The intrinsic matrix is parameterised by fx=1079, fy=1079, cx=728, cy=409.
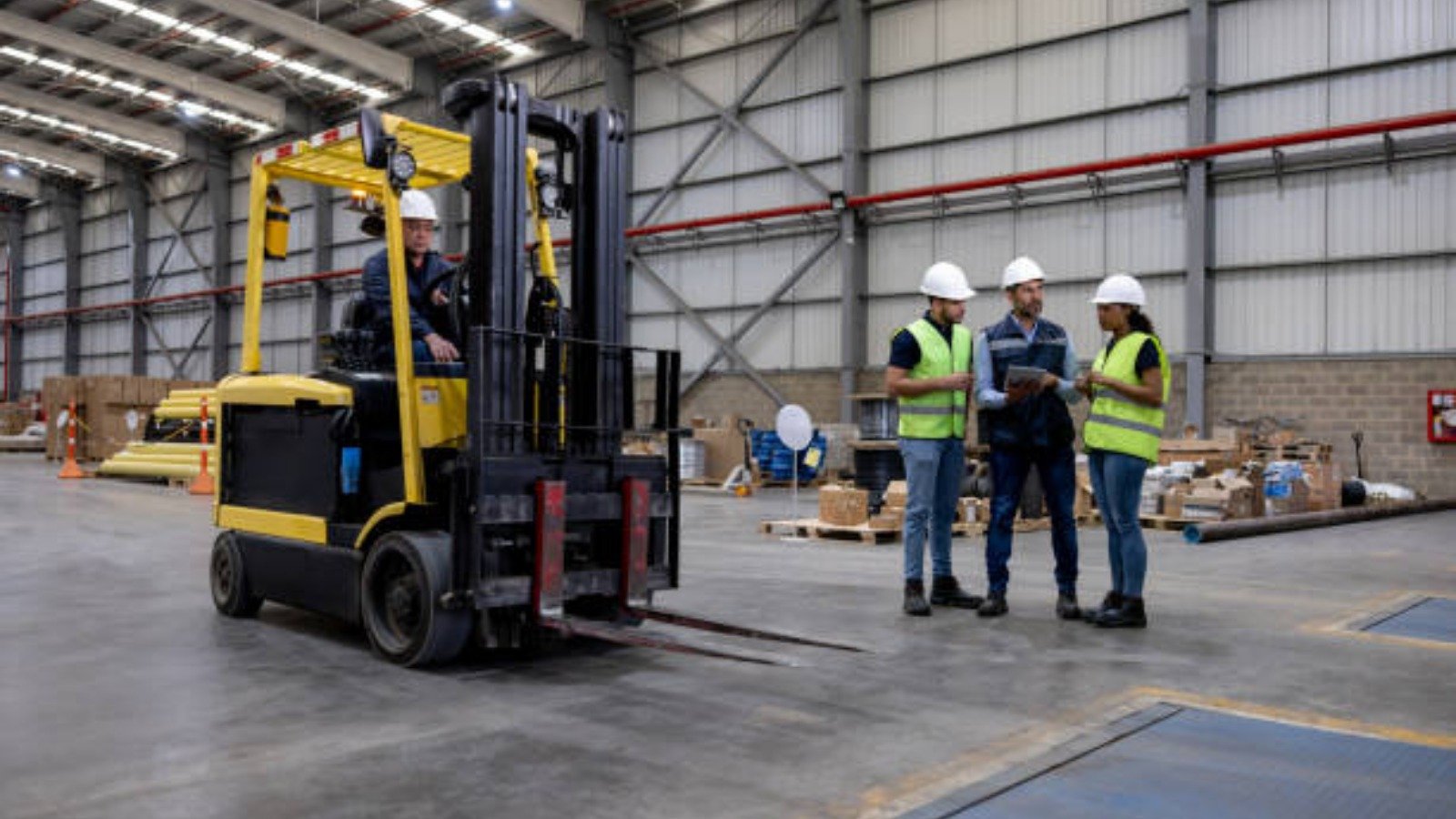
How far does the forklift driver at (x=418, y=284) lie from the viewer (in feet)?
15.0

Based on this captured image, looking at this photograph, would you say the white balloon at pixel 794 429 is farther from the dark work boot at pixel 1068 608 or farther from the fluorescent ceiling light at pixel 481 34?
the fluorescent ceiling light at pixel 481 34

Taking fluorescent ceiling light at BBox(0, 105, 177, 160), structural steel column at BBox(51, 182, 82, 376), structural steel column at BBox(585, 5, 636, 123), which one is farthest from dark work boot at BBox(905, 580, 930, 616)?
structural steel column at BBox(51, 182, 82, 376)

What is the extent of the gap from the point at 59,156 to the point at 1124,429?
1369 inches

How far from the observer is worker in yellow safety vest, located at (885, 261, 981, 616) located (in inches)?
214

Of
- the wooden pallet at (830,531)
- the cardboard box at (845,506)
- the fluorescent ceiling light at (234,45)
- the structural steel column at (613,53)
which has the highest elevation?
the fluorescent ceiling light at (234,45)

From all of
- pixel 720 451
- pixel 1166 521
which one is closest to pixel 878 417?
pixel 720 451

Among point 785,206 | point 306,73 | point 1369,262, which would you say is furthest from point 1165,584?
point 306,73

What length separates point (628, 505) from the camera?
452cm

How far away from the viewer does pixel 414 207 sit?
466 cm

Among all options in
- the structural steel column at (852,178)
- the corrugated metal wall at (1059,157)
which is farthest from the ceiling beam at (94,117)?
the structural steel column at (852,178)

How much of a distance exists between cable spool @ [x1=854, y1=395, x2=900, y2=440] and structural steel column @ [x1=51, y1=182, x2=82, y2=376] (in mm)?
Answer: 29476

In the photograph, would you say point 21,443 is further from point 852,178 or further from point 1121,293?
point 1121,293

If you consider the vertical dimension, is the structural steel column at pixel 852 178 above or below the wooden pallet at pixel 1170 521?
above

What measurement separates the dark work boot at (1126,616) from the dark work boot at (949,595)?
0.71 metres
